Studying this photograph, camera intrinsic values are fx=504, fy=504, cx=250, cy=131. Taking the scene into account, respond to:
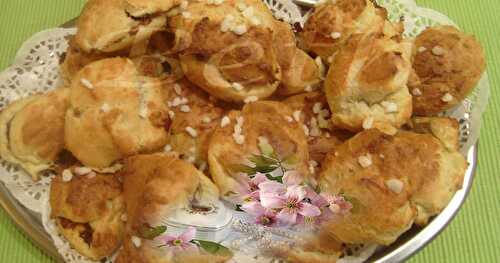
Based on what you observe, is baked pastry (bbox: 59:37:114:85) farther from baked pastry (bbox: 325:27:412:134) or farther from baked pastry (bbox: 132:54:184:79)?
baked pastry (bbox: 325:27:412:134)

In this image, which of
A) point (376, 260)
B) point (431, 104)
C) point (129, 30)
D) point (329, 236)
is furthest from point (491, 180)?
point (129, 30)

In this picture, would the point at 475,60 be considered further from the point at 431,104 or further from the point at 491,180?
the point at 491,180

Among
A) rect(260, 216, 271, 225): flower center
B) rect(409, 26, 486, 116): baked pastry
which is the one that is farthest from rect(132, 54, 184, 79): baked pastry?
rect(409, 26, 486, 116): baked pastry

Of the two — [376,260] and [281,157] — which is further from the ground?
[281,157]

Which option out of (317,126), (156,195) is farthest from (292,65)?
(156,195)

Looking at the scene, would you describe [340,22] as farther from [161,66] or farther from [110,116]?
[110,116]

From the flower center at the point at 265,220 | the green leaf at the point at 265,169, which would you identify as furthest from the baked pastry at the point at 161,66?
the flower center at the point at 265,220
